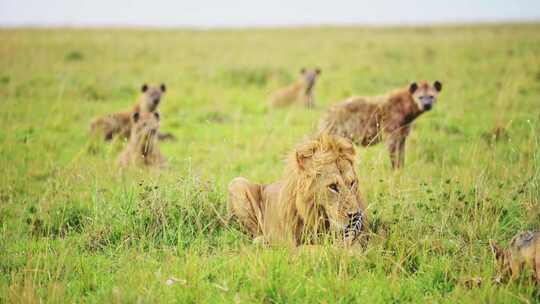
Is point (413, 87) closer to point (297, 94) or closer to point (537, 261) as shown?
point (537, 261)

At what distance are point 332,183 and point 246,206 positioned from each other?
3.49 feet

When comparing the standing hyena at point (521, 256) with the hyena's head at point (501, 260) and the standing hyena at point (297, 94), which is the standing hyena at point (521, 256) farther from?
the standing hyena at point (297, 94)

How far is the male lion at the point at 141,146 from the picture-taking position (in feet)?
25.1

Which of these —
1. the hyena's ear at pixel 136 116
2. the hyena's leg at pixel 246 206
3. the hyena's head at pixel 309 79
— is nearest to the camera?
the hyena's leg at pixel 246 206

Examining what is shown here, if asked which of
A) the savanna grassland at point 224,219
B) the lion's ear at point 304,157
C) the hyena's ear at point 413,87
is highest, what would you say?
the hyena's ear at point 413,87

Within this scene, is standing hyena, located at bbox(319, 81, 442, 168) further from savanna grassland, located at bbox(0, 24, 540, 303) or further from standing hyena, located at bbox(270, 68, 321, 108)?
standing hyena, located at bbox(270, 68, 321, 108)

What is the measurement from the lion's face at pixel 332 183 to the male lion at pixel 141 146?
355 cm

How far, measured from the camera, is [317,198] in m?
4.09

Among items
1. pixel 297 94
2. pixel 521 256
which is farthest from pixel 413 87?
pixel 297 94

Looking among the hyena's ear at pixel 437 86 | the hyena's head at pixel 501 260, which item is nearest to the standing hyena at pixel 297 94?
the hyena's ear at pixel 437 86

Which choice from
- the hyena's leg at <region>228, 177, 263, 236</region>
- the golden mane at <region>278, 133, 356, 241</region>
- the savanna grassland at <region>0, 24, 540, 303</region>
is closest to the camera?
the savanna grassland at <region>0, 24, 540, 303</region>

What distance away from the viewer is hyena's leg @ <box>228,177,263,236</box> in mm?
4836

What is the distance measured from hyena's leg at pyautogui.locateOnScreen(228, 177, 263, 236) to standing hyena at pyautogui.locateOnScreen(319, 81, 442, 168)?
3455mm

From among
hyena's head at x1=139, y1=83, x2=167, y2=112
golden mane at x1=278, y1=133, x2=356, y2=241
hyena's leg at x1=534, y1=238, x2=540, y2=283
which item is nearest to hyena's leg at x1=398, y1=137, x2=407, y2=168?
golden mane at x1=278, y1=133, x2=356, y2=241
